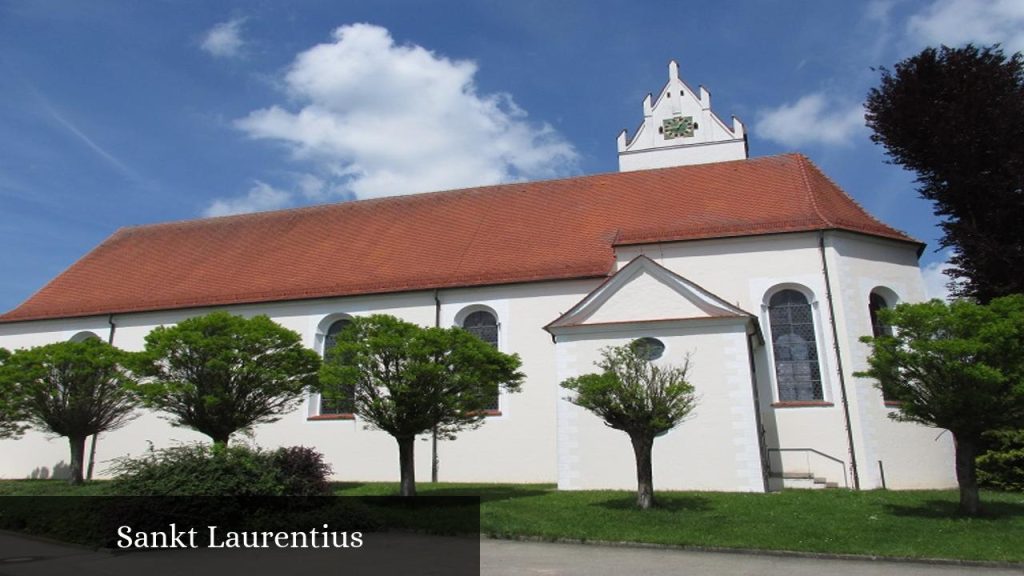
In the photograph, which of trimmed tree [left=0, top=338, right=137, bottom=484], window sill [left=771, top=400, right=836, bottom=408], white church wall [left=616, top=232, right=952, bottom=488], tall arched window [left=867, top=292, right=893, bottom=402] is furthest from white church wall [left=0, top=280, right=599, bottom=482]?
tall arched window [left=867, top=292, right=893, bottom=402]

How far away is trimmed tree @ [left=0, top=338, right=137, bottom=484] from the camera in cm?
1806

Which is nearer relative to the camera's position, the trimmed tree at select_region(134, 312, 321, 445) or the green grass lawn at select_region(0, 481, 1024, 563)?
the green grass lawn at select_region(0, 481, 1024, 563)

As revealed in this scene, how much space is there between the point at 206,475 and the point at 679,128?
26.3m

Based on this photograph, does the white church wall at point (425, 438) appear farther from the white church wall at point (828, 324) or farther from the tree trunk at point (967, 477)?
the tree trunk at point (967, 477)

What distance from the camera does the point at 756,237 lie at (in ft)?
62.2

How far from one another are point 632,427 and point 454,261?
10104 mm

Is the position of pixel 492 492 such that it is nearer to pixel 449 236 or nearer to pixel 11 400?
pixel 449 236

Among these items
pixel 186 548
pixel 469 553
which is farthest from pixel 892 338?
pixel 186 548

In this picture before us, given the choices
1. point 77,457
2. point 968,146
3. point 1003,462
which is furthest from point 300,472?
point 968,146

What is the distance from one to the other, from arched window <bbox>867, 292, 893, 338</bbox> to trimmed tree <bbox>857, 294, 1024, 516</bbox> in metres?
6.08

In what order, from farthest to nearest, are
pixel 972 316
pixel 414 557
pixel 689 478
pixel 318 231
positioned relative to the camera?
pixel 318 231 < pixel 689 478 < pixel 972 316 < pixel 414 557

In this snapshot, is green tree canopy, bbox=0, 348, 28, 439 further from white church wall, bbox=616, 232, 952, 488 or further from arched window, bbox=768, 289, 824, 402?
arched window, bbox=768, 289, 824, 402

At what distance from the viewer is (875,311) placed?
1830cm

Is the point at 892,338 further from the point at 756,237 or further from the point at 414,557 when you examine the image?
the point at 414,557
